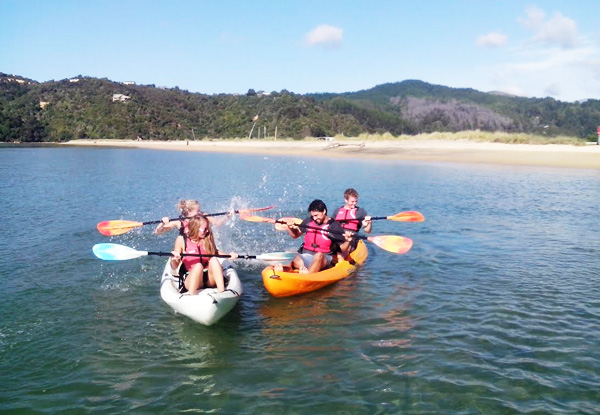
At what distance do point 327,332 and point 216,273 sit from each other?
154cm

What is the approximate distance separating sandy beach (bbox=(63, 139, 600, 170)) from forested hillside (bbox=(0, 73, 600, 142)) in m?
16.9

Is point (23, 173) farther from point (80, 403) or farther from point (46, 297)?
point (80, 403)

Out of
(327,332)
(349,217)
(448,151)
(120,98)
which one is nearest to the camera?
(327,332)

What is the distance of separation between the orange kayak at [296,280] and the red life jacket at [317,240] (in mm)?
→ 357

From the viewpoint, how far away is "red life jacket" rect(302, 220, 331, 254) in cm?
799

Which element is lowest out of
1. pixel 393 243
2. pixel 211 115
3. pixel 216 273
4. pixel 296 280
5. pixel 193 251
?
pixel 296 280

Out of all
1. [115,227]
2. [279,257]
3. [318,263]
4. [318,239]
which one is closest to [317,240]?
[318,239]

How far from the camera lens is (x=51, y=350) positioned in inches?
217

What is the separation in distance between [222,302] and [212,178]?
1963 cm

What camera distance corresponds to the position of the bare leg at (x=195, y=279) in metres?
6.23

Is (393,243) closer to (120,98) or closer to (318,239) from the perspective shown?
(318,239)

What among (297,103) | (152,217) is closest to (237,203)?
(152,217)

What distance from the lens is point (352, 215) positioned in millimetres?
8930

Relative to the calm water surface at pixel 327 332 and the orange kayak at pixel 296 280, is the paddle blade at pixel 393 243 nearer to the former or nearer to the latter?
the calm water surface at pixel 327 332
